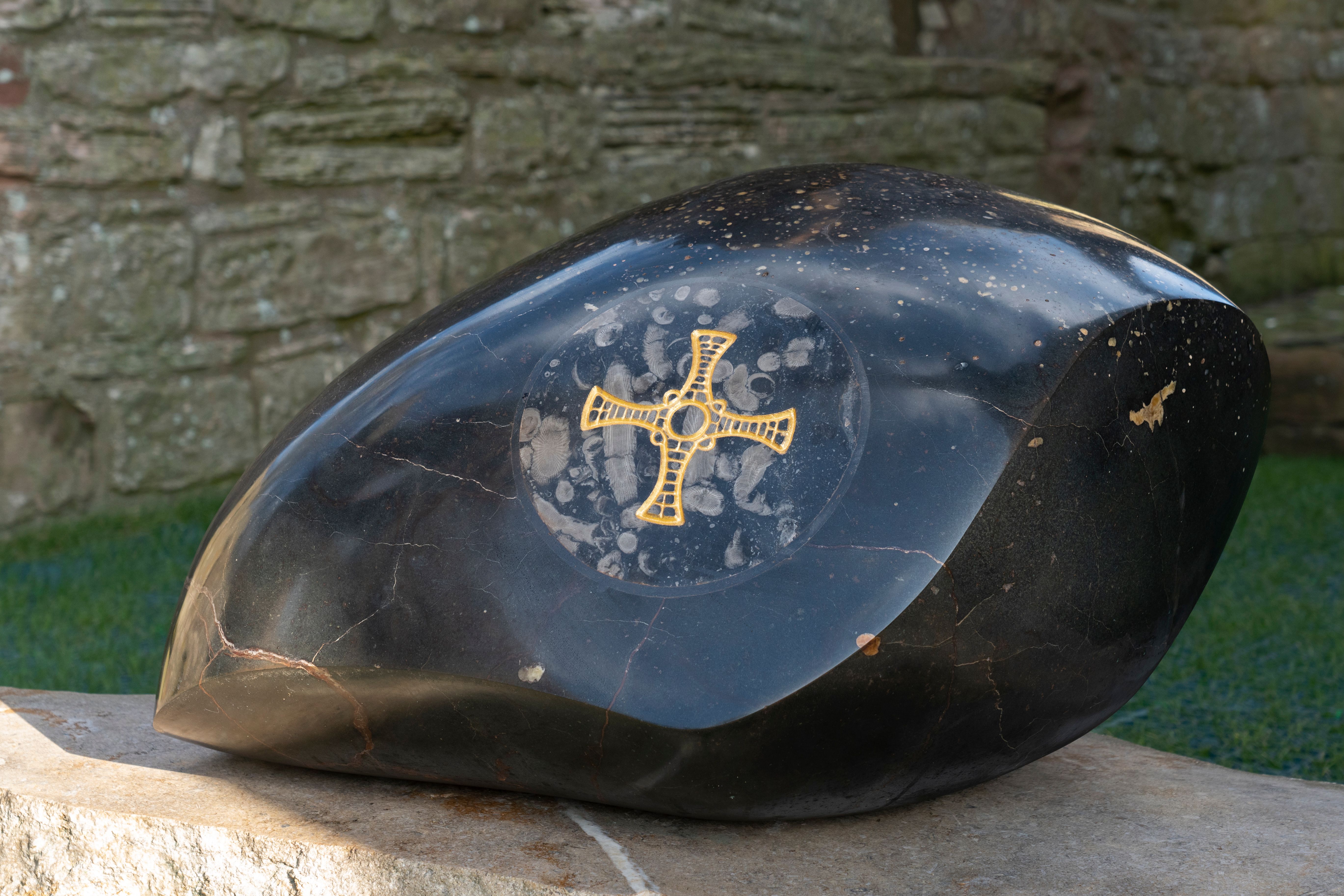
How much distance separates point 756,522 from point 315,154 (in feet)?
7.85

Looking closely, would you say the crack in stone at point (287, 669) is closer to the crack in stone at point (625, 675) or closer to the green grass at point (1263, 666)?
the crack in stone at point (625, 675)

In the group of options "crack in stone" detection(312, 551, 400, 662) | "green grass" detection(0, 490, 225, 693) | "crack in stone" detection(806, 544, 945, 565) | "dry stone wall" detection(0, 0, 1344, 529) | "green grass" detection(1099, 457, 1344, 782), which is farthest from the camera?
"dry stone wall" detection(0, 0, 1344, 529)

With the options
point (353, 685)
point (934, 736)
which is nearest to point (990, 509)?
point (934, 736)

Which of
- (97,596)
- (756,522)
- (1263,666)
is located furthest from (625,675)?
(97,596)

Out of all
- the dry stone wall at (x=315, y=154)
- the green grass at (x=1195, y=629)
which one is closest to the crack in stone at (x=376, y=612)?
the green grass at (x=1195, y=629)

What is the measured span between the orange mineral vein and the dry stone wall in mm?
2171

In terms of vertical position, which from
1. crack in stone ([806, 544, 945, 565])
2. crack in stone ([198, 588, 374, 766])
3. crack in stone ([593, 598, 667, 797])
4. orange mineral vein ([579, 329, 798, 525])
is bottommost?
crack in stone ([198, 588, 374, 766])

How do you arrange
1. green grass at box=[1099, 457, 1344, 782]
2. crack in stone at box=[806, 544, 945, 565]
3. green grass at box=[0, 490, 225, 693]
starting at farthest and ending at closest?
green grass at box=[0, 490, 225, 693]
green grass at box=[1099, 457, 1344, 782]
crack in stone at box=[806, 544, 945, 565]

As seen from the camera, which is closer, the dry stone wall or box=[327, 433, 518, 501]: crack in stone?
box=[327, 433, 518, 501]: crack in stone

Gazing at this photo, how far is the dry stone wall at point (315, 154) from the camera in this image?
2975 mm

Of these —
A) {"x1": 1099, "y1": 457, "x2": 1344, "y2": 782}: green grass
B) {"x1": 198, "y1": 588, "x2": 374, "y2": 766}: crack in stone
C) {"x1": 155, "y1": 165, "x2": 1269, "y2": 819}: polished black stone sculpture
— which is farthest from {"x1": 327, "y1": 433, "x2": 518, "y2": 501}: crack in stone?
{"x1": 1099, "y1": 457, "x2": 1344, "y2": 782}: green grass

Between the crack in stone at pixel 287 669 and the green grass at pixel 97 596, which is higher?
the crack in stone at pixel 287 669

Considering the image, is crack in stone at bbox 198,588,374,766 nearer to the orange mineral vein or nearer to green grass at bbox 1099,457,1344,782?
the orange mineral vein

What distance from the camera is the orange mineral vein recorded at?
129cm
